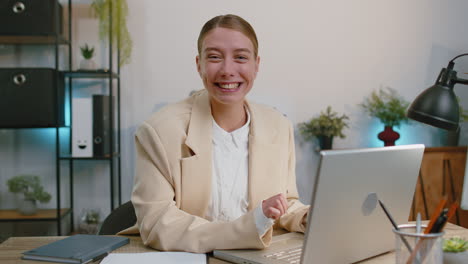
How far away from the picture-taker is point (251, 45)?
159 cm

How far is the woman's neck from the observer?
5.38 ft

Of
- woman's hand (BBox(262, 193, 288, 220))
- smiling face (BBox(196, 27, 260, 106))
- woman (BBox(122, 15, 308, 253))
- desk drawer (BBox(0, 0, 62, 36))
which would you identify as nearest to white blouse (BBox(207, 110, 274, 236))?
woman (BBox(122, 15, 308, 253))

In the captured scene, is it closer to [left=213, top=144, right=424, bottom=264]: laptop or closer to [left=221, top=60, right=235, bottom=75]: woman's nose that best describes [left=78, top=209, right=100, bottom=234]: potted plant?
[left=221, top=60, right=235, bottom=75]: woman's nose

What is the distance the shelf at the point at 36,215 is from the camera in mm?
3076

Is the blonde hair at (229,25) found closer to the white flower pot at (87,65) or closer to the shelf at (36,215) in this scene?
the white flower pot at (87,65)

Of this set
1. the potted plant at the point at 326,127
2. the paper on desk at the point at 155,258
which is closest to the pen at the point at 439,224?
the paper on desk at the point at 155,258

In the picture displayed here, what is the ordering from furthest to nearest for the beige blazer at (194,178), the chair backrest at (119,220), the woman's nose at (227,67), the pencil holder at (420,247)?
the chair backrest at (119,220)
the woman's nose at (227,67)
the beige blazer at (194,178)
the pencil holder at (420,247)

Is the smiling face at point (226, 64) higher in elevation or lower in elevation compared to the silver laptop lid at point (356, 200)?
higher

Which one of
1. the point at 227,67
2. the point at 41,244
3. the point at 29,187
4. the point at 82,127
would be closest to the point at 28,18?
the point at 82,127

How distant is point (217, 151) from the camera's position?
63.1 inches

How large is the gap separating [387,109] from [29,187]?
2.51 metres

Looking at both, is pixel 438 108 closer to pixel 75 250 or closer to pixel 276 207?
pixel 276 207

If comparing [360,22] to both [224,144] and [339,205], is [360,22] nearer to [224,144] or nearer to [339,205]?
[224,144]

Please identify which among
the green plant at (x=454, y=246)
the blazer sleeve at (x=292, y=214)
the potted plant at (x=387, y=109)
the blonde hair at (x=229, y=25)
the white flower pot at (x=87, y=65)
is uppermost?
the blonde hair at (x=229, y=25)
